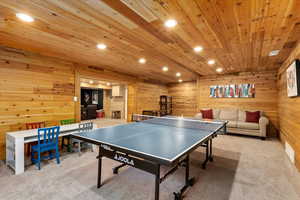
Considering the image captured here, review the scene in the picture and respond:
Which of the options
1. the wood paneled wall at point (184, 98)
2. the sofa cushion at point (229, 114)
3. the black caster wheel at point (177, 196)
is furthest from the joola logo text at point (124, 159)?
the wood paneled wall at point (184, 98)

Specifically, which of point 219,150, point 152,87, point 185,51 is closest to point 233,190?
point 219,150

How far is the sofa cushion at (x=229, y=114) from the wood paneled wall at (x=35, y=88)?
5141mm

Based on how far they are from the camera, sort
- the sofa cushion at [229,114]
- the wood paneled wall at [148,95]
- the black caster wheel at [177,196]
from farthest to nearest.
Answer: the wood paneled wall at [148,95], the sofa cushion at [229,114], the black caster wheel at [177,196]

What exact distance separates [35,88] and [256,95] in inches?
288

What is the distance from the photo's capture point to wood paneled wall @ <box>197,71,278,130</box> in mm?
5262

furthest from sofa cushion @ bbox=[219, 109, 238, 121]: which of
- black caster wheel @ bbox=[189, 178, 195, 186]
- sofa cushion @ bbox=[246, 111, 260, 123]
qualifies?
black caster wheel @ bbox=[189, 178, 195, 186]

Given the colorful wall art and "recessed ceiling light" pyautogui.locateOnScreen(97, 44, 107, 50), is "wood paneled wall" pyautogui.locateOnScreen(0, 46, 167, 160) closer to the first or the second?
"recessed ceiling light" pyautogui.locateOnScreen(97, 44, 107, 50)

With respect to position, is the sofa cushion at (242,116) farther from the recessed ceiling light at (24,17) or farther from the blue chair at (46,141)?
the recessed ceiling light at (24,17)

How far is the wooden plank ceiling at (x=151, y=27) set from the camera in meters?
1.62

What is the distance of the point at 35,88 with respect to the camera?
3.40 metres

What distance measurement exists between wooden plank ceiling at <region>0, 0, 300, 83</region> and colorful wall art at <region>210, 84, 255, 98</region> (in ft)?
8.46

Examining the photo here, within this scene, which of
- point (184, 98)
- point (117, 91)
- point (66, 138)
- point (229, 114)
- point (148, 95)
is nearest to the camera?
point (66, 138)

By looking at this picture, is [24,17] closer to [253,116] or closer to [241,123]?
[241,123]

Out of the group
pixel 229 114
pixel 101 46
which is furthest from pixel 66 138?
pixel 229 114
